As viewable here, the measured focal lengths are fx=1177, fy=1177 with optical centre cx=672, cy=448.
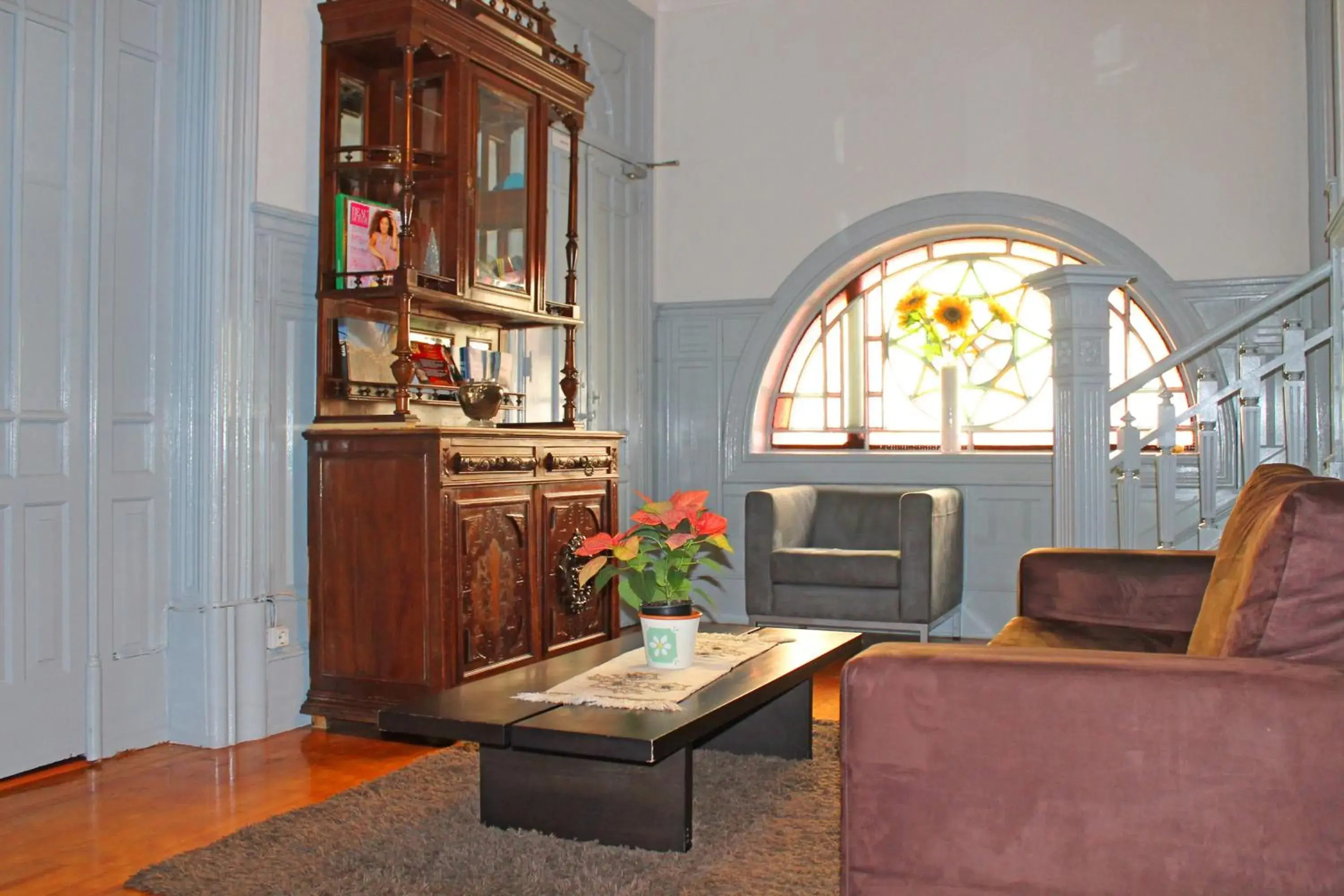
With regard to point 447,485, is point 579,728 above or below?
below

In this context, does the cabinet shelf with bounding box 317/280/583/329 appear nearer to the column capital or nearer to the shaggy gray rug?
the shaggy gray rug

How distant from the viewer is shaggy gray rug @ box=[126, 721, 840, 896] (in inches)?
86.4

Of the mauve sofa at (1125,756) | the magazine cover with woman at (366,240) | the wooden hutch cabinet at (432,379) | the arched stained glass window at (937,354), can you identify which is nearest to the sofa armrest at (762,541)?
the wooden hutch cabinet at (432,379)

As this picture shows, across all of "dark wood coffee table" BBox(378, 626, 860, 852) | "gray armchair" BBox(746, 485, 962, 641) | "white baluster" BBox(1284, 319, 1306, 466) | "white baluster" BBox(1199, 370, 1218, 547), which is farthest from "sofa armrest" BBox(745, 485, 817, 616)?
"dark wood coffee table" BBox(378, 626, 860, 852)

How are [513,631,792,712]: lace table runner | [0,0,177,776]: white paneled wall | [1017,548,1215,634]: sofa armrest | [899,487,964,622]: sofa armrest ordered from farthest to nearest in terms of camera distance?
1. [899,487,964,622]: sofa armrest
2. [0,0,177,776]: white paneled wall
3. [1017,548,1215,634]: sofa armrest
4. [513,631,792,712]: lace table runner

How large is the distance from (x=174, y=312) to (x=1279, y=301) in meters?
3.44

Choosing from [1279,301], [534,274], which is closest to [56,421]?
[534,274]

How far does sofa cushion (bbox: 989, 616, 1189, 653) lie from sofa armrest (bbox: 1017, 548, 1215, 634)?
0.04m

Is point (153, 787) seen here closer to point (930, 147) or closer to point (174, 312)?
point (174, 312)

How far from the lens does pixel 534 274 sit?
14.1ft

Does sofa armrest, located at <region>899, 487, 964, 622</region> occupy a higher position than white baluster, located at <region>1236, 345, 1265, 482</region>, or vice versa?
white baluster, located at <region>1236, 345, 1265, 482</region>

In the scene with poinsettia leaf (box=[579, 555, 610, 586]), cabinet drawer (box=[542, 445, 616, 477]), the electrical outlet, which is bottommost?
the electrical outlet

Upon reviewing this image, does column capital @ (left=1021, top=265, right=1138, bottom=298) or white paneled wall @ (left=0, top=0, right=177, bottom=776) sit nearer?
white paneled wall @ (left=0, top=0, right=177, bottom=776)

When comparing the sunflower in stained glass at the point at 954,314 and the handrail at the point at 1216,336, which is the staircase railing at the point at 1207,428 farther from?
the sunflower in stained glass at the point at 954,314
